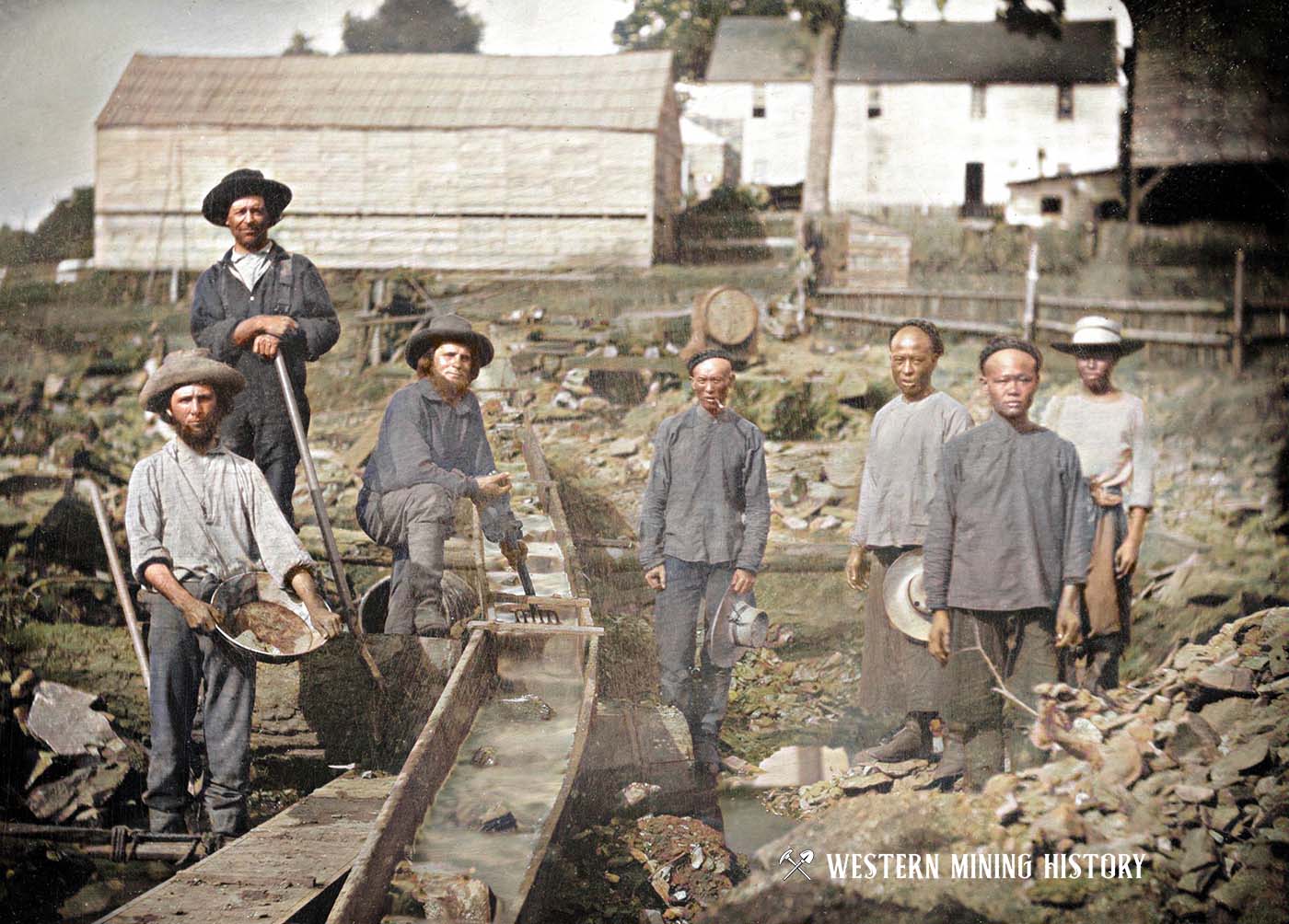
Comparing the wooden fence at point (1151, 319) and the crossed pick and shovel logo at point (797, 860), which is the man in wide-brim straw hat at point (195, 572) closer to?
the crossed pick and shovel logo at point (797, 860)

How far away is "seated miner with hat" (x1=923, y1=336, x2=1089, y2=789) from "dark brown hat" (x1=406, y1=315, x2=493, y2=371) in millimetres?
1940

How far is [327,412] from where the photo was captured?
467 cm

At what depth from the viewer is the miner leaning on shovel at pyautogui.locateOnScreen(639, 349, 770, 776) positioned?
4488 mm

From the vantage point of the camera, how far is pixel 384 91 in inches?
188

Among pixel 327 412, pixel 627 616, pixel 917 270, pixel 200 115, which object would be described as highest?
pixel 200 115

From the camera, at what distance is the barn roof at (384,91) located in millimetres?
4707

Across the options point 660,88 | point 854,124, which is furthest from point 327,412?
point 854,124

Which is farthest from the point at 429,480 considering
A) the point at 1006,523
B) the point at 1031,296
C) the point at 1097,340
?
the point at 1097,340

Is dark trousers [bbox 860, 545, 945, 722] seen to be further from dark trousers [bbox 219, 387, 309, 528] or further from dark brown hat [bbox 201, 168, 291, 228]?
dark brown hat [bbox 201, 168, 291, 228]

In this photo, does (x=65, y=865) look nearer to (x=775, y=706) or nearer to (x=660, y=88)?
(x=775, y=706)

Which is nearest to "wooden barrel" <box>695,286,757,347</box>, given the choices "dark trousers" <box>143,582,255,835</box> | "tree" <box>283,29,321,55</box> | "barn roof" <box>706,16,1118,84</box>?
"barn roof" <box>706,16,1118,84</box>

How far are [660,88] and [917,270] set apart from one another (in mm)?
1377

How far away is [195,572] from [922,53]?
3.64 metres

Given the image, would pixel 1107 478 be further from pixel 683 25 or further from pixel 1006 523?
pixel 683 25
